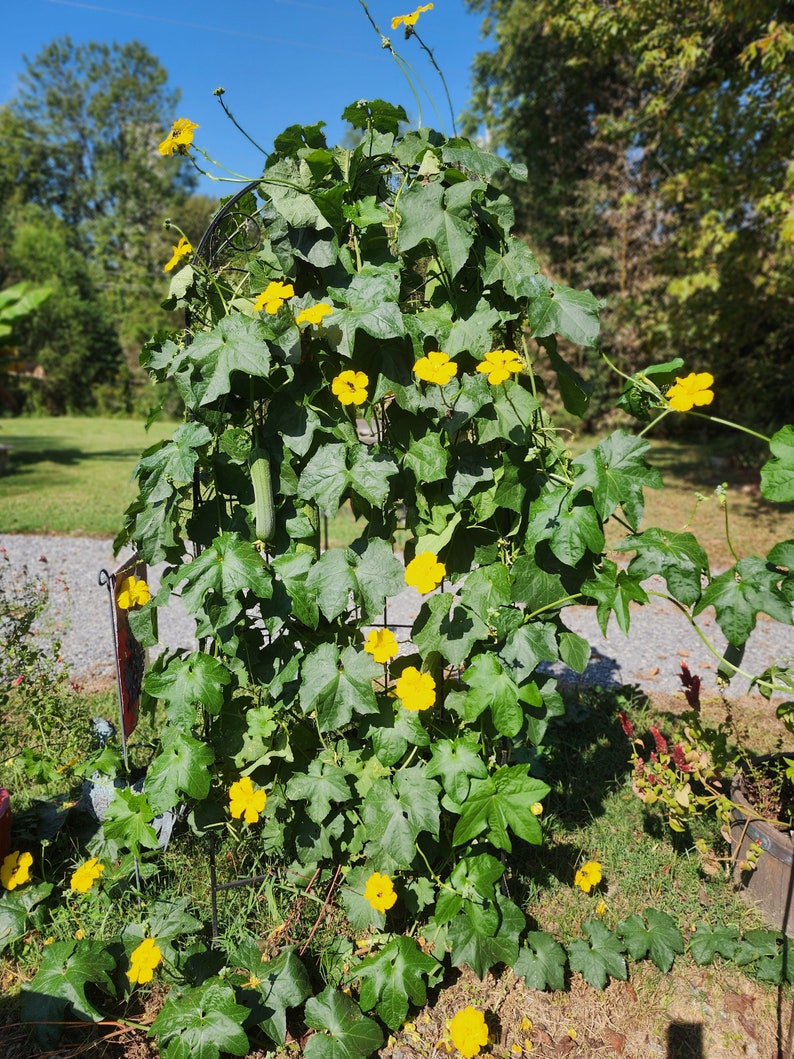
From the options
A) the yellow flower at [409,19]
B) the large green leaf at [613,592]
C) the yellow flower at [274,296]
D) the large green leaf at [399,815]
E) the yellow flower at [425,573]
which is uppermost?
the yellow flower at [409,19]

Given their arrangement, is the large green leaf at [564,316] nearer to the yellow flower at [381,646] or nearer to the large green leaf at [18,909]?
the yellow flower at [381,646]

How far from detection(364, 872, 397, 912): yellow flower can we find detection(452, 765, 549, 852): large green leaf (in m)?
0.23

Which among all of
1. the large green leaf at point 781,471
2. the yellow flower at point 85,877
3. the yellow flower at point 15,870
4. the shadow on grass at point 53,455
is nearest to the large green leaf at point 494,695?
the large green leaf at point 781,471

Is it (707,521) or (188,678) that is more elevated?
(188,678)

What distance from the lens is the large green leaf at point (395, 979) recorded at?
1.70 m

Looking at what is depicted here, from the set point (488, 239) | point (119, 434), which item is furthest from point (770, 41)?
point (119, 434)

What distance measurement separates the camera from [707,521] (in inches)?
297

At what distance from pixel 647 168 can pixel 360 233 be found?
11262 mm

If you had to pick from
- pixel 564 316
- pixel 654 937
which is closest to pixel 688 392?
pixel 564 316

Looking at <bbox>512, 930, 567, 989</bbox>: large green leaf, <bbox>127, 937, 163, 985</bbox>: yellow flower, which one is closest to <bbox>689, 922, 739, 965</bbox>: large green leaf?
<bbox>512, 930, 567, 989</bbox>: large green leaf

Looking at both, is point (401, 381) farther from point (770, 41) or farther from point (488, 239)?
point (770, 41)

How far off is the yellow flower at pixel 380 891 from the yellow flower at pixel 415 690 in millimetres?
478

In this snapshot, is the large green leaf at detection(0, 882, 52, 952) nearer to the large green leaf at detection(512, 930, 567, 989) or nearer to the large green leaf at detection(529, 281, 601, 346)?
the large green leaf at detection(512, 930, 567, 989)

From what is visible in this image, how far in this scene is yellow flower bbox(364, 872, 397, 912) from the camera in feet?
5.64
